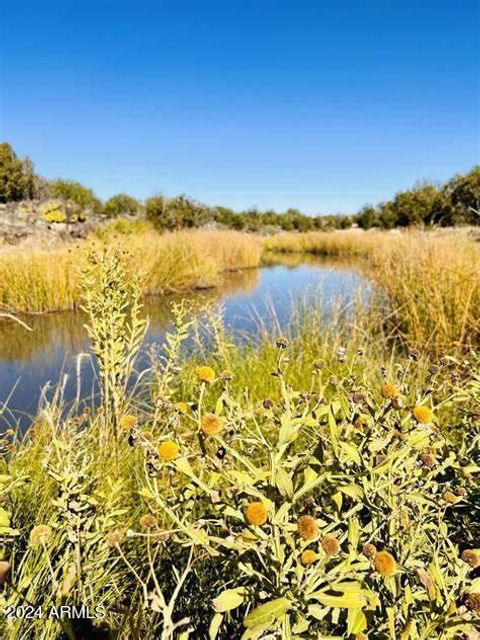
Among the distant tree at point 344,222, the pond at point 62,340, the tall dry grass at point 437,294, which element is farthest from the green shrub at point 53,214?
the distant tree at point 344,222

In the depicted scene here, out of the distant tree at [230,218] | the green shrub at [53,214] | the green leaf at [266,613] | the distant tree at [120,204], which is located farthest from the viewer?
the distant tree at [230,218]

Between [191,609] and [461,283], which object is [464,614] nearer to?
[191,609]

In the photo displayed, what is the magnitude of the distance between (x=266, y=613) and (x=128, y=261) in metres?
4.38

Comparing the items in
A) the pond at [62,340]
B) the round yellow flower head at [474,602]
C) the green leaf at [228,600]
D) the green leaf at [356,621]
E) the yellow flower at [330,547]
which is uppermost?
the yellow flower at [330,547]

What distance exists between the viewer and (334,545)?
59 centimetres

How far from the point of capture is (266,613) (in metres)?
0.55

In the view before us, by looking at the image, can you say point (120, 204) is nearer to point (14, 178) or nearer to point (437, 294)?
point (14, 178)

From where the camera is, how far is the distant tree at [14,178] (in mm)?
21670

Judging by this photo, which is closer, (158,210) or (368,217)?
(158,210)

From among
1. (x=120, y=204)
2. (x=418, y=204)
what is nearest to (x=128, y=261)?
(x=418, y=204)

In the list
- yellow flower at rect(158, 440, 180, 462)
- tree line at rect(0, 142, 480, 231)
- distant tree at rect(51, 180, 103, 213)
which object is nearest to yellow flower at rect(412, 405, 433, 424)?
yellow flower at rect(158, 440, 180, 462)

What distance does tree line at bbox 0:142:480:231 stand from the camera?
1586 cm

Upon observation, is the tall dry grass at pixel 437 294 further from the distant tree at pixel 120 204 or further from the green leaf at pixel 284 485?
the distant tree at pixel 120 204

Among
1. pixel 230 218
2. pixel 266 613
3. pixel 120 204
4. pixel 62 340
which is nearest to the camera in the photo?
pixel 266 613
